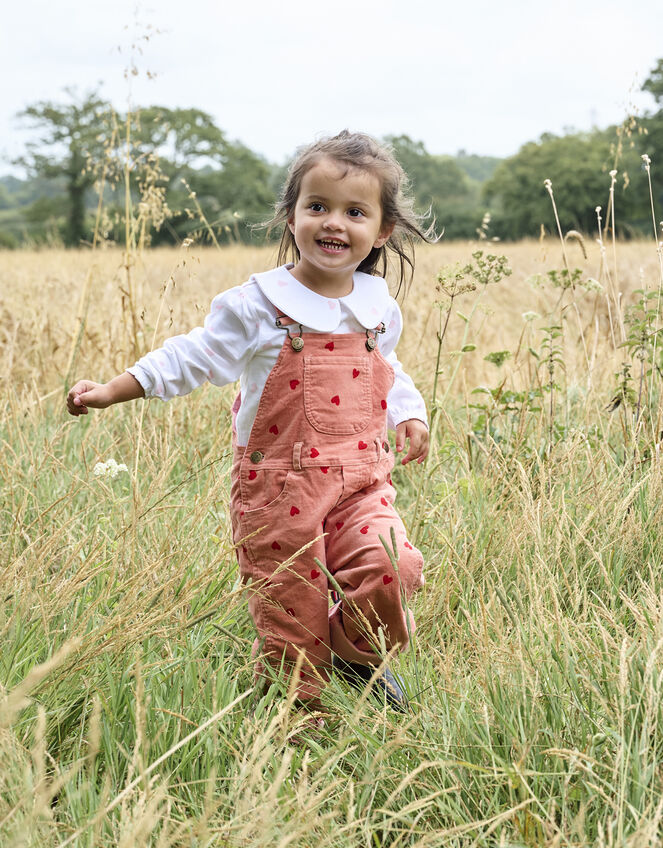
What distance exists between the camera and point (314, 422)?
198 centimetres

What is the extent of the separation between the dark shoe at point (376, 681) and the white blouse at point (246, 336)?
0.62 metres

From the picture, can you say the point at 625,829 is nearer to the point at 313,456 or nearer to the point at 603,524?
the point at 313,456

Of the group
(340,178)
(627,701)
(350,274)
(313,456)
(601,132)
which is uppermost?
(601,132)

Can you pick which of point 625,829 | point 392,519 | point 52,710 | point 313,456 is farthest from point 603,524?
point 52,710

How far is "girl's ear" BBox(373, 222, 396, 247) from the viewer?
2.25 meters

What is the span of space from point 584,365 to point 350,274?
2.09 metres

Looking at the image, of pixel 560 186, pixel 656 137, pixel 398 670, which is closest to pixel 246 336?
pixel 398 670

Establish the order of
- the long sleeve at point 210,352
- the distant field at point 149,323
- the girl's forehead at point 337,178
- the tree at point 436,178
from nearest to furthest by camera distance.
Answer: the long sleeve at point 210,352 < the girl's forehead at point 337,178 < the distant field at point 149,323 < the tree at point 436,178

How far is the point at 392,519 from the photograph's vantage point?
2.04m

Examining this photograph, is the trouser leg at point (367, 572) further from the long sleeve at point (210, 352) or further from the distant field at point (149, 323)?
the distant field at point (149, 323)

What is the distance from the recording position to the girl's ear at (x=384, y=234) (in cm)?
225

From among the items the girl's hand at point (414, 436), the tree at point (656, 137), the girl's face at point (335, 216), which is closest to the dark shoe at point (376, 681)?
the girl's hand at point (414, 436)

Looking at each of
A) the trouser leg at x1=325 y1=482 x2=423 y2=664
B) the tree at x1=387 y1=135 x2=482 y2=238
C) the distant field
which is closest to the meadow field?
the trouser leg at x1=325 y1=482 x2=423 y2=664

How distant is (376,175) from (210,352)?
59 cm
